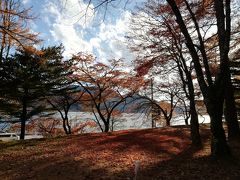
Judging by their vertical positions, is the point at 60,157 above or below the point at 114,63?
below

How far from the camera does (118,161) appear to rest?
9336mm

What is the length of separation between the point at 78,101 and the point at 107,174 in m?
22.7

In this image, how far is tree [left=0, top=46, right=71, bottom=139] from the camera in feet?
68.0

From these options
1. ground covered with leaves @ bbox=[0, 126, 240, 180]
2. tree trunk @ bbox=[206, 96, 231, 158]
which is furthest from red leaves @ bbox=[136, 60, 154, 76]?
tree trunk @ bbox=[206, 96, 231, 158]

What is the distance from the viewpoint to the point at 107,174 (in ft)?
26.1

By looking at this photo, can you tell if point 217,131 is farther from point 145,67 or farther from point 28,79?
point 28,79

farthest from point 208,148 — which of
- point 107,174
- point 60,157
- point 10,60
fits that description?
point 10,60

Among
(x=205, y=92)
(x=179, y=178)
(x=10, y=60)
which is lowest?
(x=179, y=178)

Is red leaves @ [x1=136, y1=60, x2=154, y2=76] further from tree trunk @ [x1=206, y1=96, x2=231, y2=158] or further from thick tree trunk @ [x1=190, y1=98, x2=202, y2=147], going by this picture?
tree trunk @ [x1=206, y1=96, x2=231, y2=158]

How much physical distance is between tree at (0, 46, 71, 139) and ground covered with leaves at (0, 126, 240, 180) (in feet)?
28.3

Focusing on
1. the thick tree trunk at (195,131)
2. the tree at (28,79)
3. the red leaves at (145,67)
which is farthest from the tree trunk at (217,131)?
the tree at (28,79)

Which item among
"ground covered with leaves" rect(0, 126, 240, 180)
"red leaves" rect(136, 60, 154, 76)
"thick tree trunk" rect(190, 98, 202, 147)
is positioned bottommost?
"ground covered with leaves" rect(0, 126, 240, 180)

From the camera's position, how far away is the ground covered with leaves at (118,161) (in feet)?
25.8

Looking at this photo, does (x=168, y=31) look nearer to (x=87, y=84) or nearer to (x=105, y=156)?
(x=105, y=156)
